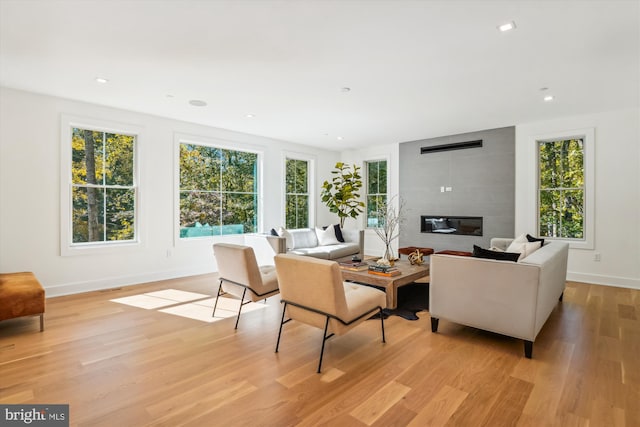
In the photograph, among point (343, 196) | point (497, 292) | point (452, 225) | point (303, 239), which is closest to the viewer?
point (497, 292)

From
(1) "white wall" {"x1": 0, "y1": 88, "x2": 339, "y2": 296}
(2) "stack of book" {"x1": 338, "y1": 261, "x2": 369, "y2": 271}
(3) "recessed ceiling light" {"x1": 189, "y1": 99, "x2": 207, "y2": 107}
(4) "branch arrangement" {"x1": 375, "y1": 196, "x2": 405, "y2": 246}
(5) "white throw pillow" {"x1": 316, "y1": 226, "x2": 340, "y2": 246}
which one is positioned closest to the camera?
(1) "white wall" {"x1": 0, "y1": 88, "x2": 339, "y2": 296}

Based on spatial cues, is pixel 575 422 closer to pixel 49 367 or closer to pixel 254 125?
pixel 49 367

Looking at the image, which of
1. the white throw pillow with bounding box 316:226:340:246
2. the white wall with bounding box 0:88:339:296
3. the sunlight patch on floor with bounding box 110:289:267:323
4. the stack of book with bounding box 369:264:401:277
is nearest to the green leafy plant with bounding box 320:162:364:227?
the white throw pillow with bounding box 316:226:340:246

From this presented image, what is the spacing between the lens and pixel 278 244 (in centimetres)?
539

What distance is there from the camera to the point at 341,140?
7195 millimetres

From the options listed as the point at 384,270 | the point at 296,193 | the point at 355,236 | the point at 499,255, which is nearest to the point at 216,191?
the point at 296,193

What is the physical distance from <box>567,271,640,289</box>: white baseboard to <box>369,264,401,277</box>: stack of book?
11.4 feet

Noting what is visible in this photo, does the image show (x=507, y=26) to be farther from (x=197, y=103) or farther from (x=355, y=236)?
(x=355, y=236)

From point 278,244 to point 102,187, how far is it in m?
2.74

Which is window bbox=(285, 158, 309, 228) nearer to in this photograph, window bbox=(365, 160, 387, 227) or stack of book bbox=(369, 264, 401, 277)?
window bbox=(365, 160, 387, 227)

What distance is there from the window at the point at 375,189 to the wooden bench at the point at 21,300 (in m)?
6.37

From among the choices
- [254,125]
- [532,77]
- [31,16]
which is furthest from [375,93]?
[31,16]

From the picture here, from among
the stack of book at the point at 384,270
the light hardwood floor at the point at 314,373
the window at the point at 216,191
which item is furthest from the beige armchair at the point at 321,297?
the window at the point at 216,191

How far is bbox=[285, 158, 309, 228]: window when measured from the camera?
7.50 m
